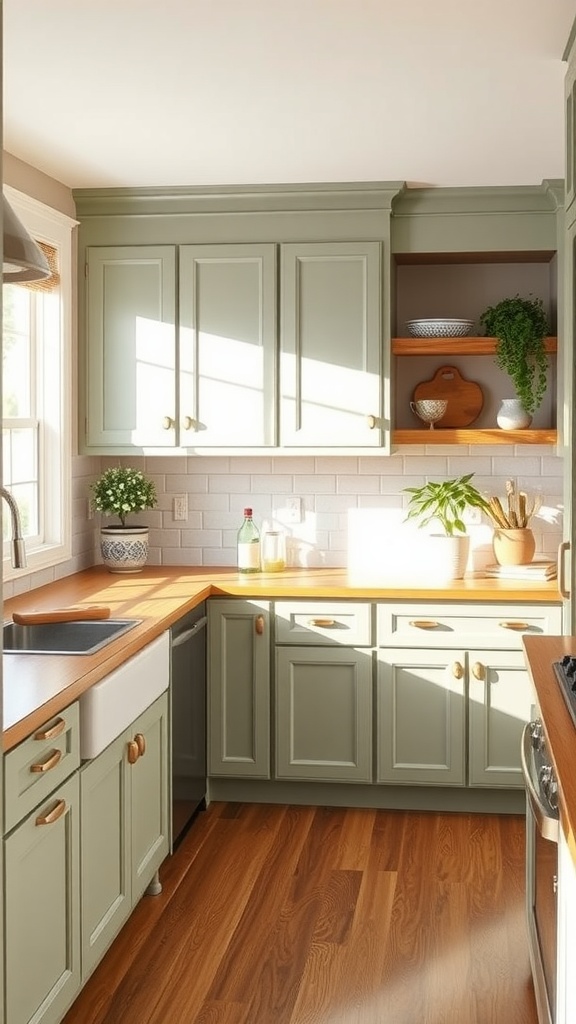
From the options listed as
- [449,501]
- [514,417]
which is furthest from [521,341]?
[449,501]

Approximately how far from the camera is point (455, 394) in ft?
16.1

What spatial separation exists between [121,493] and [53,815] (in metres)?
2.23

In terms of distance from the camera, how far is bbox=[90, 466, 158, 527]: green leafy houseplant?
468cm

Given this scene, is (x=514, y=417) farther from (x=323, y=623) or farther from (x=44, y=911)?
(x=44, y=911)

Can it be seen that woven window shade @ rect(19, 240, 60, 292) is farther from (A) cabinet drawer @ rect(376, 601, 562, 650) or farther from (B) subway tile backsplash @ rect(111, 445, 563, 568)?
(A) cabinet drawer @ rect(376, 601, 562, 650)

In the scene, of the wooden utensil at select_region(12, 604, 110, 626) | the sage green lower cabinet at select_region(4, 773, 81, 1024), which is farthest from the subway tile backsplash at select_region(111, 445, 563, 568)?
the sage green lower cabinet at select_region(4, 773, 81, 1024)

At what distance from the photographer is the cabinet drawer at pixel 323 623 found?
4.39 metres

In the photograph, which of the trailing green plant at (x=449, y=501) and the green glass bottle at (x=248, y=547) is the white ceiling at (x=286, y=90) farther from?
the green glass bottle at (x=248, y=547)

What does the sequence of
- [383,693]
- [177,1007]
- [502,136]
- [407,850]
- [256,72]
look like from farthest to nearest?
[383,693] → [407,850] → [502,136] → [256,72] → [177,1007]

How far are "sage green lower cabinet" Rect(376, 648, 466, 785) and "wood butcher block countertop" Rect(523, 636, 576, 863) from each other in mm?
1241

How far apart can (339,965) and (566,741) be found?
1.44 metres

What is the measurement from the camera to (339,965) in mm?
3180

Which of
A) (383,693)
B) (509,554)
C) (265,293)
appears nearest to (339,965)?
(383,693)

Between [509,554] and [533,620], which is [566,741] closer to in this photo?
[533,620]
